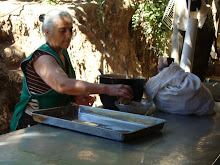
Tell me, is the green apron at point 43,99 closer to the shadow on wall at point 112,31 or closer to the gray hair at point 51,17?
the gray hair at point 51,17

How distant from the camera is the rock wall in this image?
189 inches

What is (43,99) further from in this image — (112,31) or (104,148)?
(112,31)

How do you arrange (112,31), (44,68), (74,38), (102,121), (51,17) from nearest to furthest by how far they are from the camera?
(102,121) < (44,68) < (51,17) < (74,38) < (112,31)

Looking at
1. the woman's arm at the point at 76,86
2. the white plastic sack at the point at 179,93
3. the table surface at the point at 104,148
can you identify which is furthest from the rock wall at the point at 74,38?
the table surface at the point at 104,148

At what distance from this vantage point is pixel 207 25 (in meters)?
6.29

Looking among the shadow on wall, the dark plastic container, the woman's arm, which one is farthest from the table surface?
the shadow on wall

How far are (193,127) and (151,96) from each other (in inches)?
15.5

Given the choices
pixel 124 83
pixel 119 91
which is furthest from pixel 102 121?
pixel 124 83

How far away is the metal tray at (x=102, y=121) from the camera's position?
1.02 meters

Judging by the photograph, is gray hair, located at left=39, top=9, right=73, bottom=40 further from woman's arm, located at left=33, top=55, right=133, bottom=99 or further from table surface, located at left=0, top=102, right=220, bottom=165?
table surface, located at left=0, top=102, right=220, bottom=165

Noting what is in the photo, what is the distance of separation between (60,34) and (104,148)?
37.8 inches

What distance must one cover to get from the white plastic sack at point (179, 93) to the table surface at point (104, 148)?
351 millimetres

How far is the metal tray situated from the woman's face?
0.49 m

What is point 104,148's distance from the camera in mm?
929
